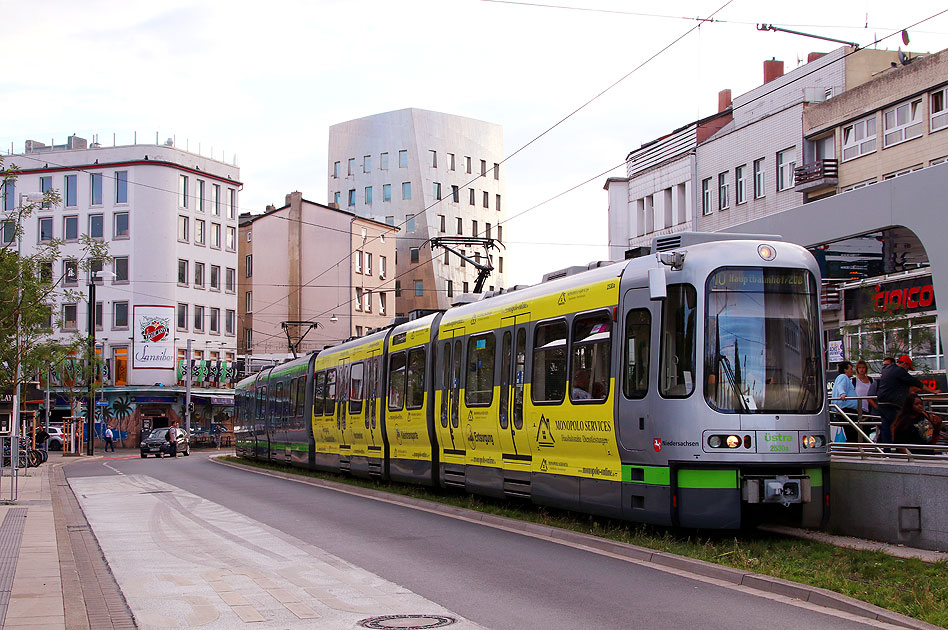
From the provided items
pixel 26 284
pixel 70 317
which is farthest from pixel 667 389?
pixel 70 317

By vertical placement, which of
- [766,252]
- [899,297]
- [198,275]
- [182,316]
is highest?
[198,275]

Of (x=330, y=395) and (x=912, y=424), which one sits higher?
(x=330, y=395)

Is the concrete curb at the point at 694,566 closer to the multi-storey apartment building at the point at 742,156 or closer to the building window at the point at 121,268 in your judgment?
the multi-storey apartment building at the point at 742,156

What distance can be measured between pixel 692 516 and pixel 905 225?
186 inches

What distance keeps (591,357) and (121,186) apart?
6615 centimetres

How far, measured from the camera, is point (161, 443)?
55.3m

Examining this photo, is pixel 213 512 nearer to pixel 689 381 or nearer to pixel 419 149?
pixel 689 381

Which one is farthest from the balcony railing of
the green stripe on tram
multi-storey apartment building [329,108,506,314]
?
multi-storey apartment building [329,108,506,314]

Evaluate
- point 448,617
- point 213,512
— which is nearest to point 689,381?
point 448,617

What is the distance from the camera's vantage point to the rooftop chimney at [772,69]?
49438 millimetres

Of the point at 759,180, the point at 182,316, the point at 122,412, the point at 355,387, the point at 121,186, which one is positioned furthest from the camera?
the point at 182,316

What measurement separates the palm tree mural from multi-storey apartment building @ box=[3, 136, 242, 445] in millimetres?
64

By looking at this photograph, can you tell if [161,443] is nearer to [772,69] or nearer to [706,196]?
[706,196]

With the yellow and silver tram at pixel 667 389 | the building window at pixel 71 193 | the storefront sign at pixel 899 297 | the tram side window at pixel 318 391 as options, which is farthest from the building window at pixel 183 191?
the yellow and silver tram at pixel 667 389
